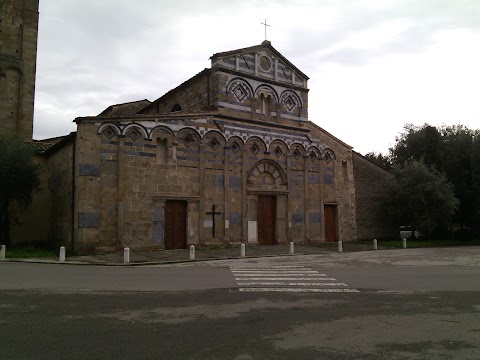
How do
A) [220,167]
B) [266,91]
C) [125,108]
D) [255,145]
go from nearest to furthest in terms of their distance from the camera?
[220,167] → [255,145] → [266,91] → [125,108]

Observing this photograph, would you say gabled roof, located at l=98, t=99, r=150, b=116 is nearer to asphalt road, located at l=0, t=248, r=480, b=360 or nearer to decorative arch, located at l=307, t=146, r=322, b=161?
decorative arch, located at l=307, t=146, r=322, b=161

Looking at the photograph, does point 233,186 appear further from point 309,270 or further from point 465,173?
point 465,173

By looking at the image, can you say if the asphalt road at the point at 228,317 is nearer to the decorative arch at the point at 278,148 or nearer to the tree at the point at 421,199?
the decorative arch at the point at 278,148

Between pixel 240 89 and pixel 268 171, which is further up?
pixel 240 89

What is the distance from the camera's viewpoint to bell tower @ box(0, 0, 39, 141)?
2886 centimetres

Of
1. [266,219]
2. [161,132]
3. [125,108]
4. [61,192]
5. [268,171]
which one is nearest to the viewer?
[161,132]

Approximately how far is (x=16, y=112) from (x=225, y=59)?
16456 mm

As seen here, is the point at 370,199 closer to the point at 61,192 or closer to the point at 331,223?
the point at 331,223

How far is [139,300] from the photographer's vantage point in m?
9.18

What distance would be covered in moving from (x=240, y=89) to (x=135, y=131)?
24.4 feet

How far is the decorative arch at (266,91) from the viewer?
25625mm

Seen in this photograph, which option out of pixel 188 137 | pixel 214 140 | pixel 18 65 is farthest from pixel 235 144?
pixel 18 65

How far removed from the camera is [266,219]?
83.4ft

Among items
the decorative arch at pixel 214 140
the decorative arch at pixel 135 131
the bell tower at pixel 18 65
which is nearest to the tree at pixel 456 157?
the decorative arch at pixel 214 140
